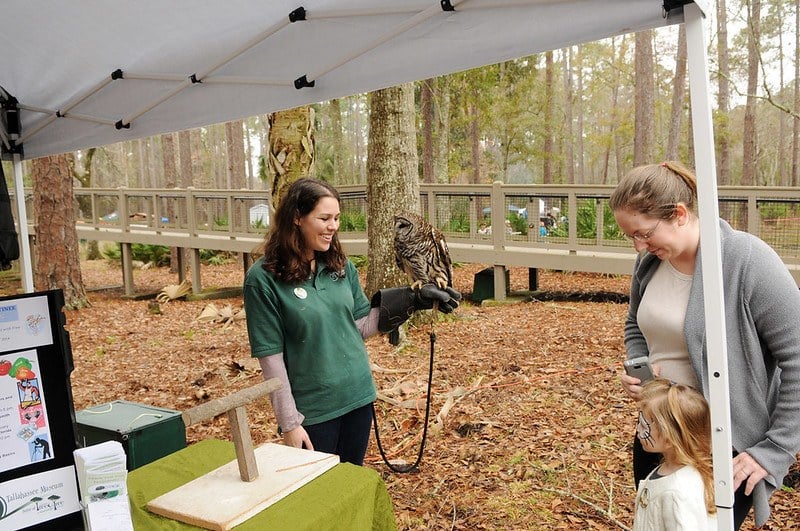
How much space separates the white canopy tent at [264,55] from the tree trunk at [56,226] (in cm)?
773

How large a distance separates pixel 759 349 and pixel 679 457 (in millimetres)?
405

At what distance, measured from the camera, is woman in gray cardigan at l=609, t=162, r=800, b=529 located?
5.83 feet

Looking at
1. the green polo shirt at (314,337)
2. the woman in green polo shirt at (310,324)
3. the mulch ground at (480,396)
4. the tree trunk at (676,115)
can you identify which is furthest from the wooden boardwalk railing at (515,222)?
the green polo shirt at (314,337)

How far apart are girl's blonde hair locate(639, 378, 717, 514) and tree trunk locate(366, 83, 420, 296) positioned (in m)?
5.22

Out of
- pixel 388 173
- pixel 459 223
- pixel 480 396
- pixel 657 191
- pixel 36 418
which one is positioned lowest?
pixel 480 396

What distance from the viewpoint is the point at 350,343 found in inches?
100.0

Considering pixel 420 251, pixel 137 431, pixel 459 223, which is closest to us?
pixel 420 251

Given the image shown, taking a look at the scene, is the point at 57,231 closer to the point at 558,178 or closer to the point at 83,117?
the point at 83,117

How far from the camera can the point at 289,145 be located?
5.50 m

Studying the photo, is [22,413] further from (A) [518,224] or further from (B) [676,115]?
(B) [676,115]

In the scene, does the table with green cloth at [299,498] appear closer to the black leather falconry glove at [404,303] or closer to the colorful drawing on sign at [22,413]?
the colorful drawing on sign at [22,413]

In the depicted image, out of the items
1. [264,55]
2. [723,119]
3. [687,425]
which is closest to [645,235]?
[687,425]

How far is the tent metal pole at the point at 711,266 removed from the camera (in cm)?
163

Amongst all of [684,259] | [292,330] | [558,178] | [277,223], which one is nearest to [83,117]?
[277,223]
